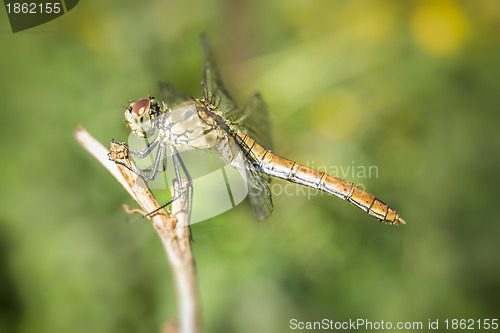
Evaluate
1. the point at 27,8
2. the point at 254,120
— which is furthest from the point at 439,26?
the point at 27,8

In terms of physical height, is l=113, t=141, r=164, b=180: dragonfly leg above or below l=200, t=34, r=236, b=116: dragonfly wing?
below

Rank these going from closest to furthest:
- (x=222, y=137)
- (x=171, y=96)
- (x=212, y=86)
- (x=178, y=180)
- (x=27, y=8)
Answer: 1. (x=178, y=180)
2. (x=171, y=96)
3. (x=222, y=137)
4. (x=212, y=86)
5. (x=27, y=8)

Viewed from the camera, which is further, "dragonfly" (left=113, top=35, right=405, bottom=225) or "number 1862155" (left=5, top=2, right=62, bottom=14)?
"number 1862155" (left=5, top=2, right=62, bottom=14)

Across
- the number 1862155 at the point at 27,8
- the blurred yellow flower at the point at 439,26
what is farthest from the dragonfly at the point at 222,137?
the blurred yellow flower at the point at 439,26

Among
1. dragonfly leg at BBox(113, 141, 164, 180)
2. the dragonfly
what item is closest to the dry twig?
dragonfly leg at BBox(113, 141, 164, 180)

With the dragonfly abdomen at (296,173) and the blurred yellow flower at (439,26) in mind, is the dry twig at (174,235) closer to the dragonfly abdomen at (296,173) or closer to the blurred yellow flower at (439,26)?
the dragonfly abdomen at (296,173)

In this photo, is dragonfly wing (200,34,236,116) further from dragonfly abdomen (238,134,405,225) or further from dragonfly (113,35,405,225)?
dragonfly abdomen (238,134,405,225)

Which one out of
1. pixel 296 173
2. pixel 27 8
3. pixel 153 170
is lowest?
pixel 296 173

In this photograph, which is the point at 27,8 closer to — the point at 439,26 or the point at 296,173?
the point at 296,173
